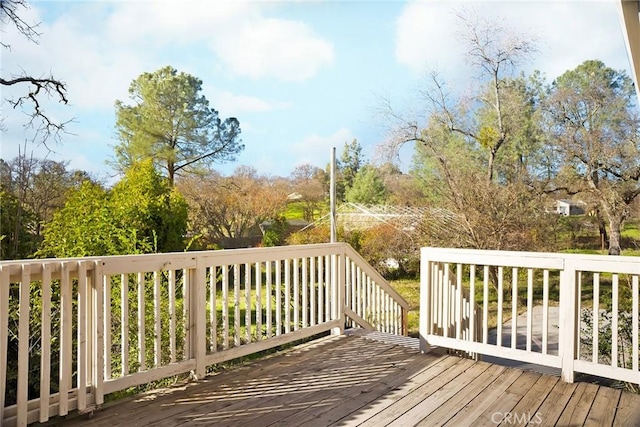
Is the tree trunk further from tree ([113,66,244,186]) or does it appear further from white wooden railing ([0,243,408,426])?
tree ([113,66,244,186])

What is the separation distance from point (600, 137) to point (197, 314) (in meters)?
9.20

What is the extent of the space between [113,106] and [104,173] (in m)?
2.21

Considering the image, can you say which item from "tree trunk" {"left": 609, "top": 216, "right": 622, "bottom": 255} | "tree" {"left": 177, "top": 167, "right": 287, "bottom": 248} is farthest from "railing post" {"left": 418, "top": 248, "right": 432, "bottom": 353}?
"tree trunk" {"left": 609, "top": 216, "right": 622, "bottom": 255}

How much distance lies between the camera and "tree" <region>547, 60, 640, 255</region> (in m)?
9.20

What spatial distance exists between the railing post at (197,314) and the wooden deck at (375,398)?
5.6 inches

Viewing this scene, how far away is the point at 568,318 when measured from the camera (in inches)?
114

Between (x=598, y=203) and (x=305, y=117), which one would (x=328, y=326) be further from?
(x=305, y=117)

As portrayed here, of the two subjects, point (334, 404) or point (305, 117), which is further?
point (305, 117)

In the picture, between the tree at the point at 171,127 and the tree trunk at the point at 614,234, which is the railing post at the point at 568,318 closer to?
the tree trunk at the point at 614,234

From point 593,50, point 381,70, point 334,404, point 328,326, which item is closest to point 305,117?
point 381,70

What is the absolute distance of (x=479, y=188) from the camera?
9.29 meters

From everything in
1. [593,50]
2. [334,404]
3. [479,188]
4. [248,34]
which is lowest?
[334,404]

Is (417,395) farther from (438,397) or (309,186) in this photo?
(309,186)

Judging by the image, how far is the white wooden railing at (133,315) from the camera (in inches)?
85.8
